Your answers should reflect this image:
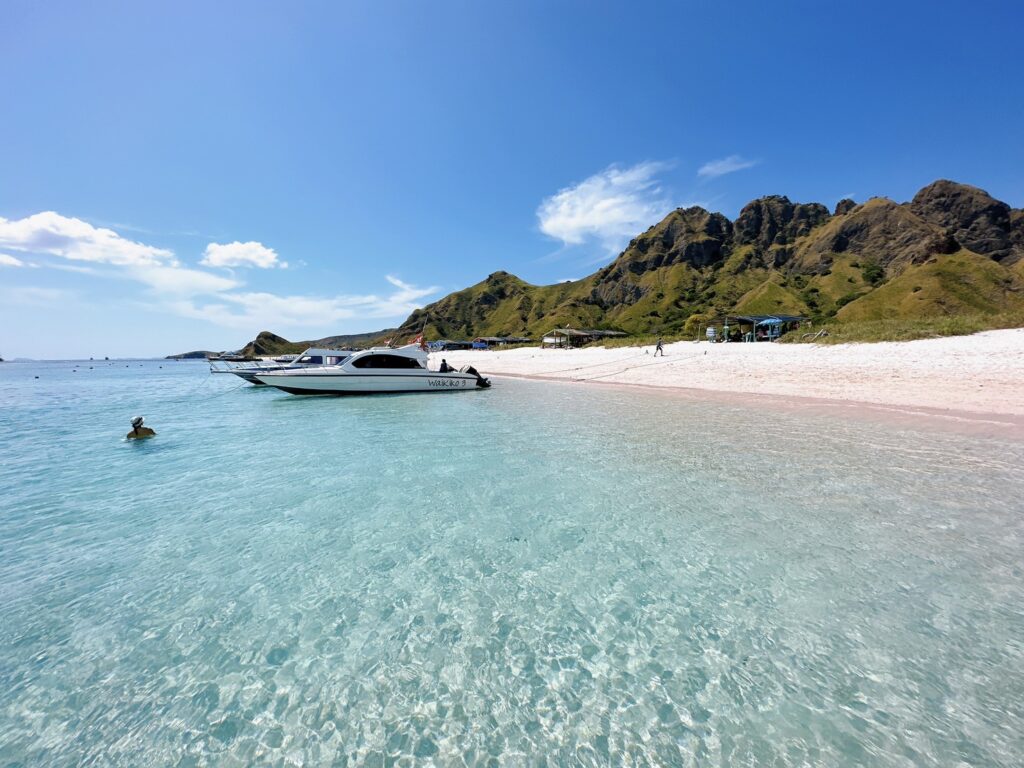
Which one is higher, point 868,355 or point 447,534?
point 868,355

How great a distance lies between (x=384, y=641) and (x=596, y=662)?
1.97 meters

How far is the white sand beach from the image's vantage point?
16534 mm

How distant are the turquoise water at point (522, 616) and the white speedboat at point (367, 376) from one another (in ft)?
48.9

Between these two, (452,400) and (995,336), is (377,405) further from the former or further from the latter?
(995,336)

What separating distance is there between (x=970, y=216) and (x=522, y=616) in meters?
251

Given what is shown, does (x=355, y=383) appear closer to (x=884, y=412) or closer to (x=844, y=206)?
(x=884, y=412)

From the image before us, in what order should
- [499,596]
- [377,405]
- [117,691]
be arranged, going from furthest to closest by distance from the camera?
1. [377,405]
2. [499,596]
3. [117,691]

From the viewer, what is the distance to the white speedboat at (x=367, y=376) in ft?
79.3

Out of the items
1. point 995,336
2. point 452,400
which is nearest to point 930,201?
point 995,336

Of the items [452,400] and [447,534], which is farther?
[452,400]

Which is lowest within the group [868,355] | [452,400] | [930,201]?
[452,400]

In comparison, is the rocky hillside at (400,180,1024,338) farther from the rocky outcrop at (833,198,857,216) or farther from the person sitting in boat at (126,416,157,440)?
the person sitting in boat at (126,416,157,440)

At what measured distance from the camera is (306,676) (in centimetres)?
356

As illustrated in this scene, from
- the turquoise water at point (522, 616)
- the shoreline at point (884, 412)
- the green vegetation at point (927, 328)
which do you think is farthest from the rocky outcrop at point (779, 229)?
the turquoise water at point (522, 616)
